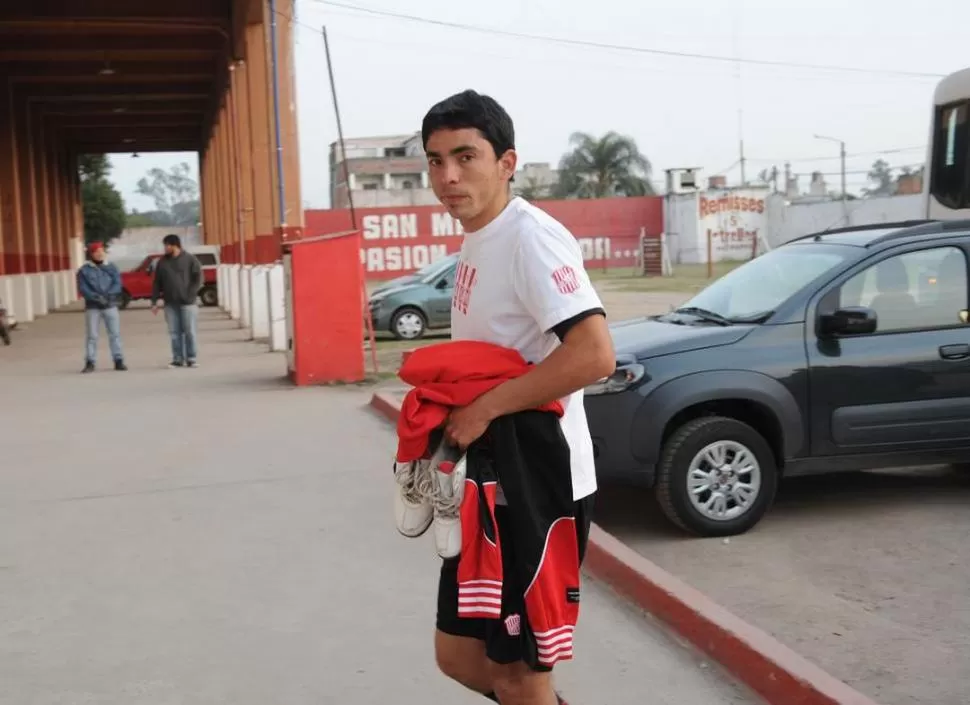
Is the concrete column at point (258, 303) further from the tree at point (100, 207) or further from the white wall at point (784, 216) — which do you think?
the tree at point (100, 207)

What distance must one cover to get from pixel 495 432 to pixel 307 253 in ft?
37.0

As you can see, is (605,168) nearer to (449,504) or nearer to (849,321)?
(849,321)

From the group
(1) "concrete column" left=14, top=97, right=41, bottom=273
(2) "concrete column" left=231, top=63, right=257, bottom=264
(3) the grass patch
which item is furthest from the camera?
(1) "concrete column" left=14, top=97, right=41, bottom=273

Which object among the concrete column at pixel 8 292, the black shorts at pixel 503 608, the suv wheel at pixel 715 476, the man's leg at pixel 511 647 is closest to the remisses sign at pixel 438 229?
the concrete column at pixel 8 292

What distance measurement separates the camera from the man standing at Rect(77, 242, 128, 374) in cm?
1656

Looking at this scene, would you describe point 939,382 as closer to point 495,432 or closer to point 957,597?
point 957,597

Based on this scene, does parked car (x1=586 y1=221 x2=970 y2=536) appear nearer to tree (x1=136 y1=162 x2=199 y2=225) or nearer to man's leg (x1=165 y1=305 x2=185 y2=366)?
man's leg (x1=165 y1=305 x2=185 y2=366)

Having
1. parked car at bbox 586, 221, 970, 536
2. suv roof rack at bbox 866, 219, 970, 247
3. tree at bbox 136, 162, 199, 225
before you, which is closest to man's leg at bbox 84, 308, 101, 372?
parked car at bbox 586, 221, 970, 536

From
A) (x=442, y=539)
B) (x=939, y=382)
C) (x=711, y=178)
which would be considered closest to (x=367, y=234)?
(x=711, y=178)

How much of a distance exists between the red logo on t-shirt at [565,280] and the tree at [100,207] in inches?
3256

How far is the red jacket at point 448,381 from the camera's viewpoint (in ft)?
8.58

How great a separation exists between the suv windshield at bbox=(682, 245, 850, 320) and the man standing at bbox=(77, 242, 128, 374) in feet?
36.0

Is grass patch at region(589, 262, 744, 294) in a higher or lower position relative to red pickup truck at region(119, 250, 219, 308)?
lower

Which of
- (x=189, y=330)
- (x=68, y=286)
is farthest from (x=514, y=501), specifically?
(x=68, y=286)
